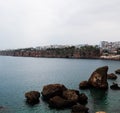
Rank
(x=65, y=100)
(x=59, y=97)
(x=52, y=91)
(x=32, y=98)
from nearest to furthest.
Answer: (x=65, y=100) → (x=59, y=97) → (x=32, y=98) → (x=52, y=91)

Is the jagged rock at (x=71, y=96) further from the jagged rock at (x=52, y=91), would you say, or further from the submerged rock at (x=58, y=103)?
the jagged rock at (x=52, y=91)

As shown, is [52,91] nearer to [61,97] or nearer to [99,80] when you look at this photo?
[61,97]

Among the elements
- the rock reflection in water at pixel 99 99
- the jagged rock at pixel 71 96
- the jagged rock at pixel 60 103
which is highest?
the jagged rock at pixel 71 96

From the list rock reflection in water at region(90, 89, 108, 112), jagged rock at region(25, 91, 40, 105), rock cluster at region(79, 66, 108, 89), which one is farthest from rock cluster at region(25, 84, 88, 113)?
rock cluster at region(79, 66, 108, 89)

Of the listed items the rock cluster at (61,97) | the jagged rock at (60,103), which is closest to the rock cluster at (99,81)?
A: the rock cluster at (61,97)

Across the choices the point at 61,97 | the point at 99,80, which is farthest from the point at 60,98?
the point at 99,80

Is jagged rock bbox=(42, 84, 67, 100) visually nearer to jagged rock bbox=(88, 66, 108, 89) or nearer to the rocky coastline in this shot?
the rocky coastline

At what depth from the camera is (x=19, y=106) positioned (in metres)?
48.6

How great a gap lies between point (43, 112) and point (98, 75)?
26.7 metres

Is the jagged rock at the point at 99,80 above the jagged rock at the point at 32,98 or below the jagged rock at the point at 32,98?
above

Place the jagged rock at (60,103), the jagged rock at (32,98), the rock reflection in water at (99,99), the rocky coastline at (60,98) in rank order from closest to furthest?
the rocky coastline at (60,98), the jagged rock at (60,103), the rock reflection in water at (99,99), the jagged rock at (32,98)

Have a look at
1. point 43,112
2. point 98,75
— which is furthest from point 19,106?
point 98,75

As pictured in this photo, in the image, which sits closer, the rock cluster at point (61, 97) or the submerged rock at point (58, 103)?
the submerged rock at point (58, 103)

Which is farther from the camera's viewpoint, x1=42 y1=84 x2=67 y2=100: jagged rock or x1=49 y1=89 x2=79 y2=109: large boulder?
x1=42 y1=84 x2=67 y2=100: jagged rock
